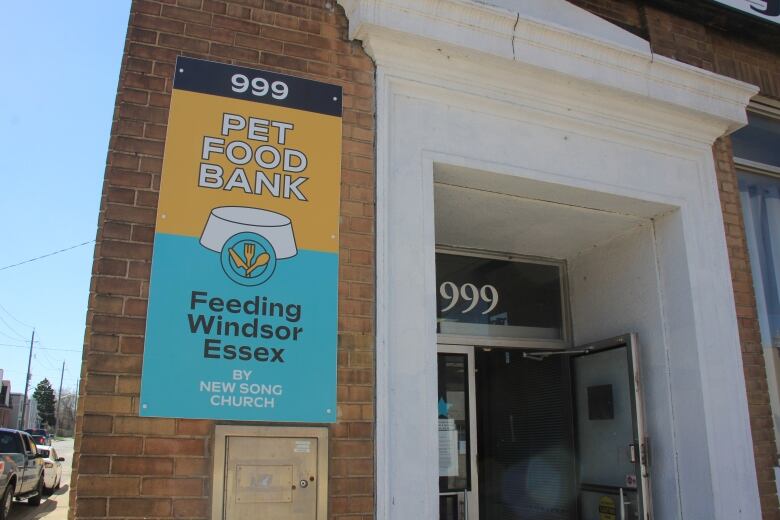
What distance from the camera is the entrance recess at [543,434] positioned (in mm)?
5227

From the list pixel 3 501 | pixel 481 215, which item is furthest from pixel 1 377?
pixel 481 215

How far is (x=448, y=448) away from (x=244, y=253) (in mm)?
2813

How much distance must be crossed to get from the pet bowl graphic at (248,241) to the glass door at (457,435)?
7.70 feet

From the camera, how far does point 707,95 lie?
16.6ft

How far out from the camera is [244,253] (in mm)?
3590

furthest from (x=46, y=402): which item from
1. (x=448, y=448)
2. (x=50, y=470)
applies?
(x=448, y=448)

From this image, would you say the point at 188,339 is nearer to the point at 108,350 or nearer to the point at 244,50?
the point at 108,350

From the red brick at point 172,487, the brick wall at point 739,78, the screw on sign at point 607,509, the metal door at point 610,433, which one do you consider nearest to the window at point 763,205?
the brick wall at point 739,78

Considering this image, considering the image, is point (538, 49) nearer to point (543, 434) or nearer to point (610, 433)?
point (610, 433)

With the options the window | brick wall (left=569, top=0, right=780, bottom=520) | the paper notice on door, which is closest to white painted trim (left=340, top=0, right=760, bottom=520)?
brick wall (left=569, top=0, right=780, bottom=520)

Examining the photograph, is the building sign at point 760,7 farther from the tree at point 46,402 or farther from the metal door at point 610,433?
the tree at point 46,402

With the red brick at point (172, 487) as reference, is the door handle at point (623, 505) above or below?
below

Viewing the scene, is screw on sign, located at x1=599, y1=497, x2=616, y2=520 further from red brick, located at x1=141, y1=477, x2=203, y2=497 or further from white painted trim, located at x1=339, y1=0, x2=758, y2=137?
red brick, located at x1=141, y1=477, x2=203, y2=497

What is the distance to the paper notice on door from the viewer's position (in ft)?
18.0
